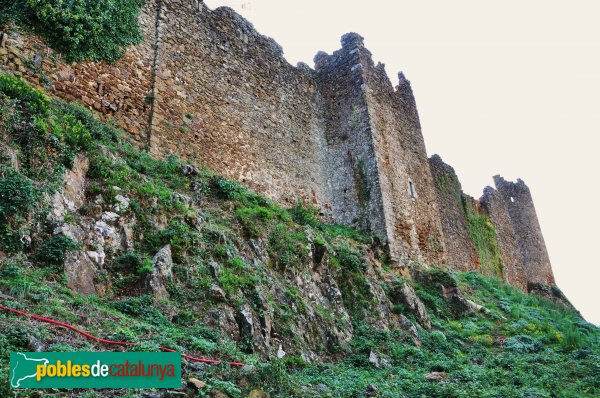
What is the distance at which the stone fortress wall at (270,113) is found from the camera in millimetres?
11562

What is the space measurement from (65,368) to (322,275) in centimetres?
701

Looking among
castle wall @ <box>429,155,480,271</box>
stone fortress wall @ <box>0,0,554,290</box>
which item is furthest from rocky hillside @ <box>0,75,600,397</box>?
castle wall @ <box>429,155,480,271</box>

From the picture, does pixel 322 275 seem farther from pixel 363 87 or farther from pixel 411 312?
pixel 363 87

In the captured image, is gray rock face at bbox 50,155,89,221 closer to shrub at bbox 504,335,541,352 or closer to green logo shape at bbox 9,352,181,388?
green logo shape at bbox 9,352,181,388

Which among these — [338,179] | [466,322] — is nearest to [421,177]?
[338,179]

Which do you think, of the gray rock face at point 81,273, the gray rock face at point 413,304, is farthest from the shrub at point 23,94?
the gray rock face at point 413,304

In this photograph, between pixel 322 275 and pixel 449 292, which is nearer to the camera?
pixel 322 275

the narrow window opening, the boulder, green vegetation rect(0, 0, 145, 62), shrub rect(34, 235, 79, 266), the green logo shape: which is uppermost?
green vegetation rect(0, 0, 145, 62)

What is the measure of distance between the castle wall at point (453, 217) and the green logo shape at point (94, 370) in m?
17.5

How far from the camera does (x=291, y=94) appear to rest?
1714 centimetres

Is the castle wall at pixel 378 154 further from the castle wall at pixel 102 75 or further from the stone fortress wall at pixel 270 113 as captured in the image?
the castle wall at pixel 102 75

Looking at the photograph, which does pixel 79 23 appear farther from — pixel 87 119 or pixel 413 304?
pixel 413 304

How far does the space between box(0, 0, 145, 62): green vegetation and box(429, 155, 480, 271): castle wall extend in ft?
49.2

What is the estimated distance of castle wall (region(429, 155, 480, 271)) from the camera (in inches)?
845
